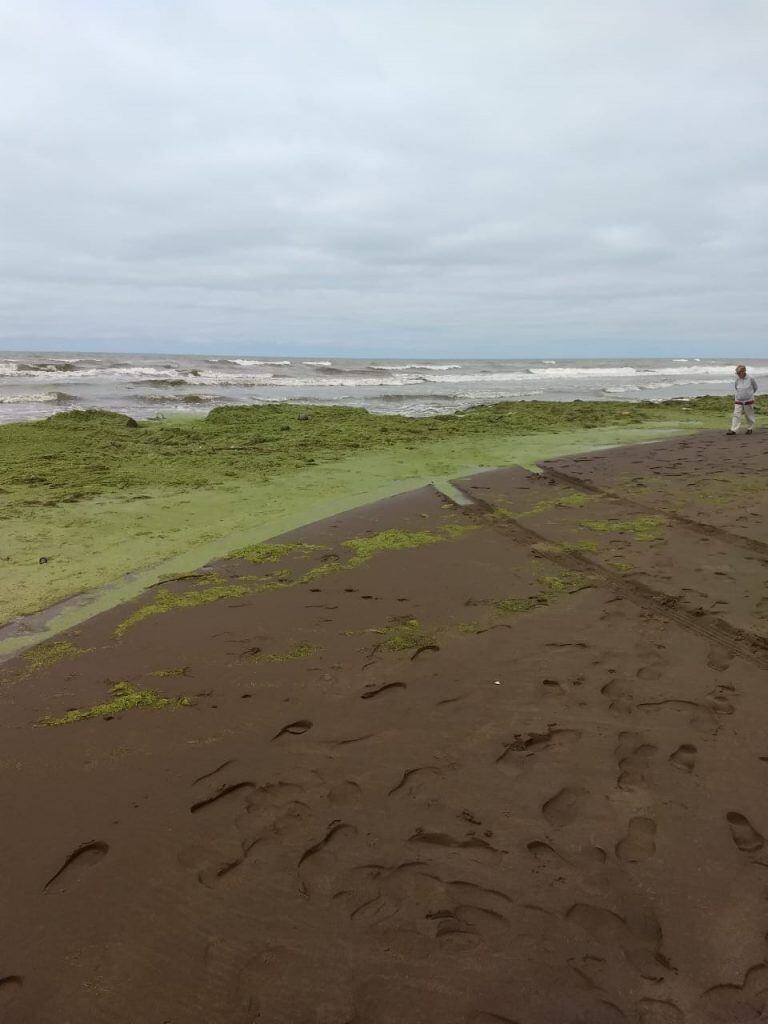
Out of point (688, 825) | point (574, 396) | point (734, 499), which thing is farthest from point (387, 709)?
point (574, 396)

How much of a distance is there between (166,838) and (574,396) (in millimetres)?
28886

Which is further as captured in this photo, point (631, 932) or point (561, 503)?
point (561, 503)

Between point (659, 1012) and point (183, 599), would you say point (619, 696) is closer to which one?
point (659, 1012)

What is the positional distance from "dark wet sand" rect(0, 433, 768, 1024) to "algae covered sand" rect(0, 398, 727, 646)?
1.58m

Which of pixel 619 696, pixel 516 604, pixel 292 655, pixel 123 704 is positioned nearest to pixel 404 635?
pixel 292 655

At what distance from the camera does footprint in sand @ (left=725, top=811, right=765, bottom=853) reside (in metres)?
2.24

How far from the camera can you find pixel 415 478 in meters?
9.55

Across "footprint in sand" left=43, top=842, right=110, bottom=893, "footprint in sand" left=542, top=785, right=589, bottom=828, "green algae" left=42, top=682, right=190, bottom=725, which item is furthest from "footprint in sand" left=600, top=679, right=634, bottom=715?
"footprint in sand" left=43, top=842, right=110, bottom=893

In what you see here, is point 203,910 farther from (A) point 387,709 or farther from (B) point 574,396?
(B) point 574,396

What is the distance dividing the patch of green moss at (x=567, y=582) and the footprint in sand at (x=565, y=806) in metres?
2.29

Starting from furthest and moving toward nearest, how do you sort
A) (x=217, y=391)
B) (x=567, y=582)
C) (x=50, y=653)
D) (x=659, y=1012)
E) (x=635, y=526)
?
(x=217, y=391) < (x=635, y=526) < (x=567, y=582) < (x=50, y=653) < (x=659, y=1012)

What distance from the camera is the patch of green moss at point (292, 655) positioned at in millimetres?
3777

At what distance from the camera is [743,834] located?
229 centimetres

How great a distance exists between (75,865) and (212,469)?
8.28 meters
